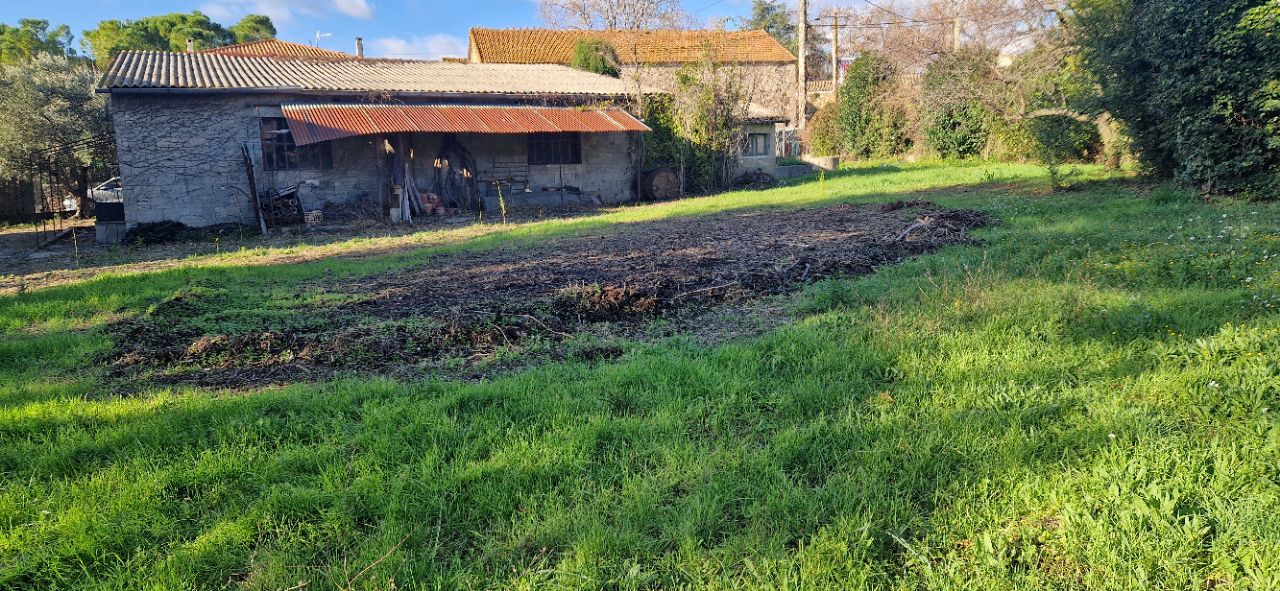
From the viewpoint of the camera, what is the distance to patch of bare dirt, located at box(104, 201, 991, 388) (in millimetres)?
4855

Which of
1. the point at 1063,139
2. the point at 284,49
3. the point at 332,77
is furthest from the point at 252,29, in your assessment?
the point at 1063,139

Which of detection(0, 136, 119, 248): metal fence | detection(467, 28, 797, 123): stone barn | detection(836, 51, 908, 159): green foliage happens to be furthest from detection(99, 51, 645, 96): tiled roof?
detection(836, 51, 908, 159): green foliage

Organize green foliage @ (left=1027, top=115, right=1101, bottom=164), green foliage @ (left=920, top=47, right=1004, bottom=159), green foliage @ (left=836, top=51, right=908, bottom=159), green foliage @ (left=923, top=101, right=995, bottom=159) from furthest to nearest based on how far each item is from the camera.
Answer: green foliage @ (left=836, top=51, right=908, bottom=159), green foliage @ (left=923, top=101, right=995, bottom=159), green foliage @ (left=920, top=47, right=1004, bottom=159), green foliage @ (left=1027, top=115, right=1101, bottom=164)

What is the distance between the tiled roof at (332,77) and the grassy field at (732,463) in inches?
478

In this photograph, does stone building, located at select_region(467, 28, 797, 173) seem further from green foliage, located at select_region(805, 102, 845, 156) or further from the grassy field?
the grassy field

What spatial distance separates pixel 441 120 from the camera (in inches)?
647

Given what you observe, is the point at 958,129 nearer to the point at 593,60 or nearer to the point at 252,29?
the point at 593,60

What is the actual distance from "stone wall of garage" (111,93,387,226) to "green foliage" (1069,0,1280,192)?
54.0 ft

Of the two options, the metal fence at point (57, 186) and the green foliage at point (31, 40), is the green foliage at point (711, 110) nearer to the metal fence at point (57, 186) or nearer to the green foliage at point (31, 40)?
the metal fence at point (57, 186)

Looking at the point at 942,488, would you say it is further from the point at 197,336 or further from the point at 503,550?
the point at 197,336

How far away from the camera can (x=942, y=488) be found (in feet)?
9.56

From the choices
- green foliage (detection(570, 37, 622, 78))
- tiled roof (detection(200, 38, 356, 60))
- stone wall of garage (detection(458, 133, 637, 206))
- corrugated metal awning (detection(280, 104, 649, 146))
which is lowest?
stone wall of garage (detection(458, 133, 637, 206))

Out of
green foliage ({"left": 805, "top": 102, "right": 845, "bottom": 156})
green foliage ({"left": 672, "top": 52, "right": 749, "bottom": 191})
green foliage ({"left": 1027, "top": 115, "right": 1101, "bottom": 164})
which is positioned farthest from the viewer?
green foliage ({"left": 805, "top": 102, "right": 845, "bottom": 156})

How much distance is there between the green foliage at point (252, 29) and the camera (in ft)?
178
